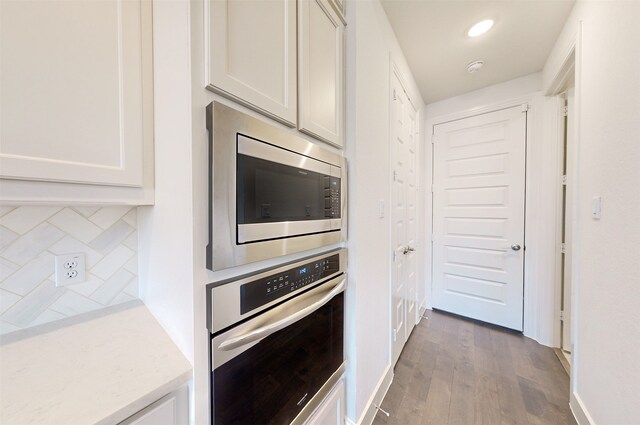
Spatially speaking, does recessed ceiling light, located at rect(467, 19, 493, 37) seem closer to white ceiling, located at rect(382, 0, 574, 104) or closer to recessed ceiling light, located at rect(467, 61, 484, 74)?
white ceiling, located at rect(382, 0, 574, 104)

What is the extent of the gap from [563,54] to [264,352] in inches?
110

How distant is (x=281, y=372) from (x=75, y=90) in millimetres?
1112

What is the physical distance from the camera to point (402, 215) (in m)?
2.09

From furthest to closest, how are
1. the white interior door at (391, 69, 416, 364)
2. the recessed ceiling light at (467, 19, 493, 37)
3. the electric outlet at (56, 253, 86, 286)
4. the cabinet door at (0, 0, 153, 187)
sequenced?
1. the white interior door at (391, 69, 416, 364)
2. the recessed ceiling light at (467, 19, 493, 37)
3. the electric outlet at (56, 253, 86, 286)
4. the cabinet door at (0, 0, 153, 187)

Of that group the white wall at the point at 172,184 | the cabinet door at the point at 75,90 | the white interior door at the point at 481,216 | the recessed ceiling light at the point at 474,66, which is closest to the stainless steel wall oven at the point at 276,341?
the white wall at the point at 172,184

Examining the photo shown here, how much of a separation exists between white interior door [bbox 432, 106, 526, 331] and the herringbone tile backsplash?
9.86ft

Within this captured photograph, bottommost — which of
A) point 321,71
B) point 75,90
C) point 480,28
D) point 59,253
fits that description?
point 59,253

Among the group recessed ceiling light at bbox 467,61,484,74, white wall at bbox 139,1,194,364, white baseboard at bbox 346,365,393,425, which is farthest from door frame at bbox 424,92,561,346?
white wall at bbox 139,1,194,364

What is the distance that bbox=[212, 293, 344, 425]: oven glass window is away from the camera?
67cm

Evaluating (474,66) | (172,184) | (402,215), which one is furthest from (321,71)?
(474,66)

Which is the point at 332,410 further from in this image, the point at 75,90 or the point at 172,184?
the point at 75,90

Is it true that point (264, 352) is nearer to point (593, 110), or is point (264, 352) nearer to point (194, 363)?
point (194, 363)

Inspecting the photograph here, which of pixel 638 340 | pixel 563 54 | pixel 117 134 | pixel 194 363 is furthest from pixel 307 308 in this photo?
pixel 563 54

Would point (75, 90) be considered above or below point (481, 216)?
above
